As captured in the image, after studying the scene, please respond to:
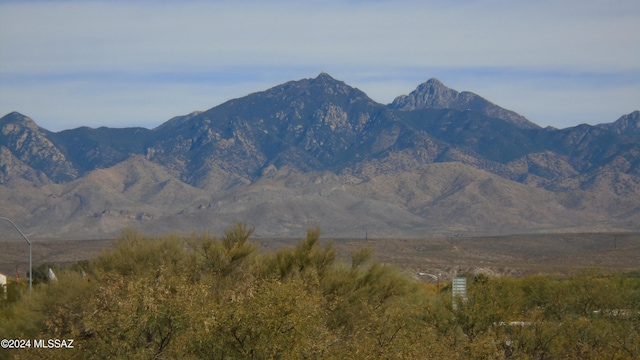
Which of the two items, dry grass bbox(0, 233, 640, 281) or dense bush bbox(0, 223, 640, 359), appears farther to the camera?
dry grass bbox(0, 233, 640, 281)

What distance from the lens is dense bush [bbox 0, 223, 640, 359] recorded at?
2098 cm

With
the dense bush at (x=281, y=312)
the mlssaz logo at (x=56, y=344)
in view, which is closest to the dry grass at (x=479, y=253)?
the dense bush at (x=281, y=312)

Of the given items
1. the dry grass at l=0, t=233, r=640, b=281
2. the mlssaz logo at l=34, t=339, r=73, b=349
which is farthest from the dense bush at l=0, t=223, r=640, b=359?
the dry grass at l=0, t=233, r=640, b=281

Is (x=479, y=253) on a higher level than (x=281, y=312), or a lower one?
lower

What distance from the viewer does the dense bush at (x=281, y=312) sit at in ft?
68.8

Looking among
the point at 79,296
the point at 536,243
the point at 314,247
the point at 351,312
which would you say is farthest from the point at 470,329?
the point at 536,243

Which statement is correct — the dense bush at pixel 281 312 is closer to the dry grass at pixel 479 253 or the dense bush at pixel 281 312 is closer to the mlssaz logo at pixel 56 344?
the mlssaz logo at pixel 56 344

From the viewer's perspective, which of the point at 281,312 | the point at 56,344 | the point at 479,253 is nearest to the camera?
the point at 281,312

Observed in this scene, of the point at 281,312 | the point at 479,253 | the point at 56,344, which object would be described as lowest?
the point at 479,253

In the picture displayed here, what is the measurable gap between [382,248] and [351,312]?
111 metres

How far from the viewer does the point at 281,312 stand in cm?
2072

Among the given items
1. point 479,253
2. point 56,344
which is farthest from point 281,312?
point 479,253

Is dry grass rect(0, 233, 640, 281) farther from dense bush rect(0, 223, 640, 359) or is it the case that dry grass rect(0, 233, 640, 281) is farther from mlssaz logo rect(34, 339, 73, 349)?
mlssaz logo rect(34, 339, 73, 349)

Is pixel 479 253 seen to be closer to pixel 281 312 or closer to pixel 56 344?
pixel 56 344
